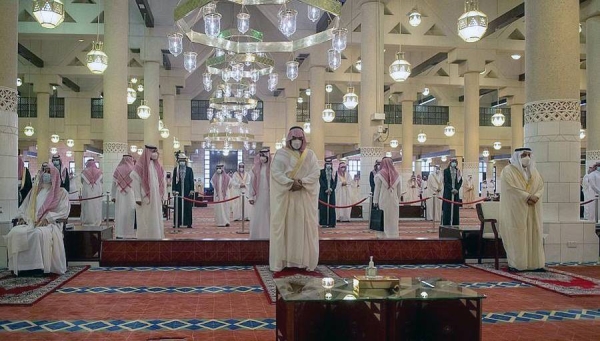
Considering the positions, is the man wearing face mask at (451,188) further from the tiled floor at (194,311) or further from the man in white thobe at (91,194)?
the man in white thobe at (91,194)

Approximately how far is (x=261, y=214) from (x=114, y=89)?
543cm

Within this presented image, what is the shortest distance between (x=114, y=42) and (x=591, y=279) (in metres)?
10.5

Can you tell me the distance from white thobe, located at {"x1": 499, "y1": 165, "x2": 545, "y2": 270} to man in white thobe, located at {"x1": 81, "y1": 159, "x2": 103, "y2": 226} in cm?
900

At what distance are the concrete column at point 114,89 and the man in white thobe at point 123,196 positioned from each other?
8.72ft

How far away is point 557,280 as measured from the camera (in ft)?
22.8

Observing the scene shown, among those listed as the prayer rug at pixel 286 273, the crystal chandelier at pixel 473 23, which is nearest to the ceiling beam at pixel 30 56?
the prayer rug at pixel 286 273

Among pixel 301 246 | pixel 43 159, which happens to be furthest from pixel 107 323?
pixel 43 159

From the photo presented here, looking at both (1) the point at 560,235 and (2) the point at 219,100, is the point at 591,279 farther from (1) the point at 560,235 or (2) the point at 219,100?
(2) the point at 219,100

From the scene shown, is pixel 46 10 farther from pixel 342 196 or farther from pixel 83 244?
pixel 342 196

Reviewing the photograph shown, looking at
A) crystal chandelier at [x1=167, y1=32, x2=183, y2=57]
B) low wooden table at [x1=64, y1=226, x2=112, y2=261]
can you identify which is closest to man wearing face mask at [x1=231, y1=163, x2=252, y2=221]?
crystal chandelier at [x1=167, y1=32, x2=183, y2=57]

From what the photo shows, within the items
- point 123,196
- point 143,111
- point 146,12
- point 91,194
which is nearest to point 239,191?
point 143,111

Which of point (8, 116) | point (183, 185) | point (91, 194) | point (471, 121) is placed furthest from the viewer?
point (471, 121)

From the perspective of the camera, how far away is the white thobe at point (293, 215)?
7305 mm

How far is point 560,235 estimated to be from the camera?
8.41 meters
